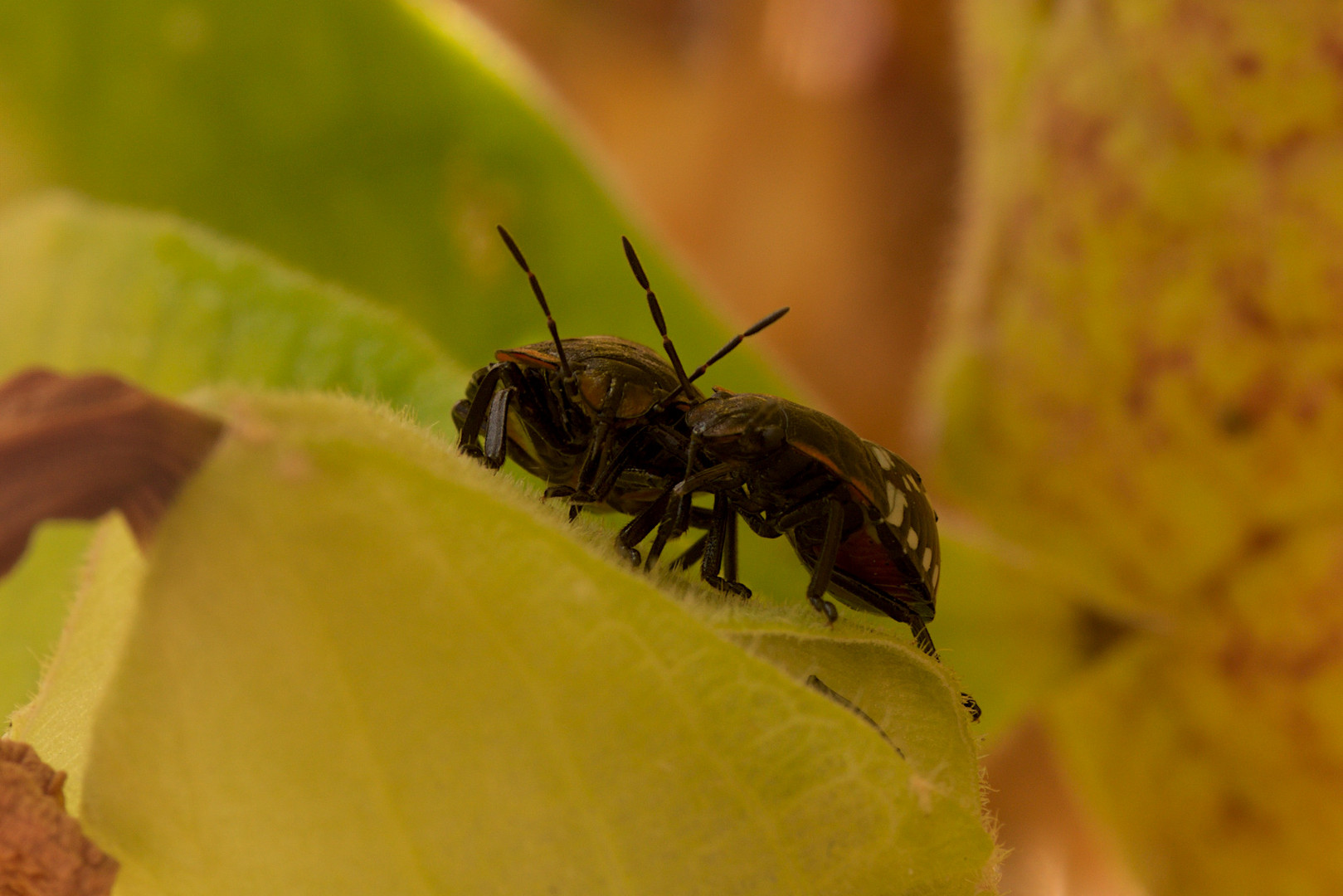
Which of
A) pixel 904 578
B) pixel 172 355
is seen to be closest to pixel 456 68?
pixel 172 355

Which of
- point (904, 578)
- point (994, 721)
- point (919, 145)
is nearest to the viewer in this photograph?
point (904, 578)

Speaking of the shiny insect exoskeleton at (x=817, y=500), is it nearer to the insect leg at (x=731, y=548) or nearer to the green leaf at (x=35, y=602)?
the insect leg at (x=731, y=548)

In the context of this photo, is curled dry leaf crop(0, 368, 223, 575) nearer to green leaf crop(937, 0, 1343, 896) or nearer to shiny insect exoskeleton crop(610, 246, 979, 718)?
shiny insect exoskeleton crop(610, 246, 979, 718)

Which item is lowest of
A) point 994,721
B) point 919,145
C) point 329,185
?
point 994,721

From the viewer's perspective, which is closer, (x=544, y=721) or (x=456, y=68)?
(x=544, y=721)

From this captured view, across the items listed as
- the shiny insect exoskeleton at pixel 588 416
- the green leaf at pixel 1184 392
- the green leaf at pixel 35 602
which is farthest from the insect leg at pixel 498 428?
the green leaf at pixel 1184 392

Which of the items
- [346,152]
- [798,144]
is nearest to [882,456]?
[346,152]

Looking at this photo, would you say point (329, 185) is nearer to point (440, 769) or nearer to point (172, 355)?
point (172, 355)

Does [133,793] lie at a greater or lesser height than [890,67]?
lesser
